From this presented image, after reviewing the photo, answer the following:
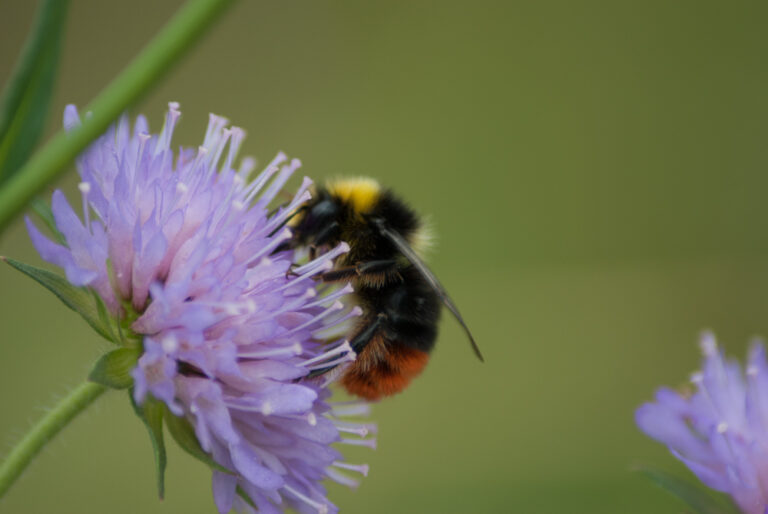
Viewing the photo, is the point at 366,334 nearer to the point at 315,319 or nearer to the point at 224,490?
the point at 315,319

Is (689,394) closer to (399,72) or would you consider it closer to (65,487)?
(65,487)

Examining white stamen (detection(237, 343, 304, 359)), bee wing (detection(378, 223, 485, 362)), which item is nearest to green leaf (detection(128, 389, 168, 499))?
white stamen (detection(237, 343, 304, 359))

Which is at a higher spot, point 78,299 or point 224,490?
point 78,299

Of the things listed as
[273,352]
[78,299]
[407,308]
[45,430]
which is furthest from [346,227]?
[45,430]

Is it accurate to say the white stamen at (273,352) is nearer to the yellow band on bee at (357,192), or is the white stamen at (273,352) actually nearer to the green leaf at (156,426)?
the green leaf at (156,426)

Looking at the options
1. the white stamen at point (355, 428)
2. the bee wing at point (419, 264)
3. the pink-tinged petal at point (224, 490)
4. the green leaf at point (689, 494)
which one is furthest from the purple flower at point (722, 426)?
the pink-tinged petal at point (224, 490)

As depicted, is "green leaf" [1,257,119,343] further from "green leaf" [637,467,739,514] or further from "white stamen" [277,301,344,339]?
"green leaf" [637,467,739,514]
